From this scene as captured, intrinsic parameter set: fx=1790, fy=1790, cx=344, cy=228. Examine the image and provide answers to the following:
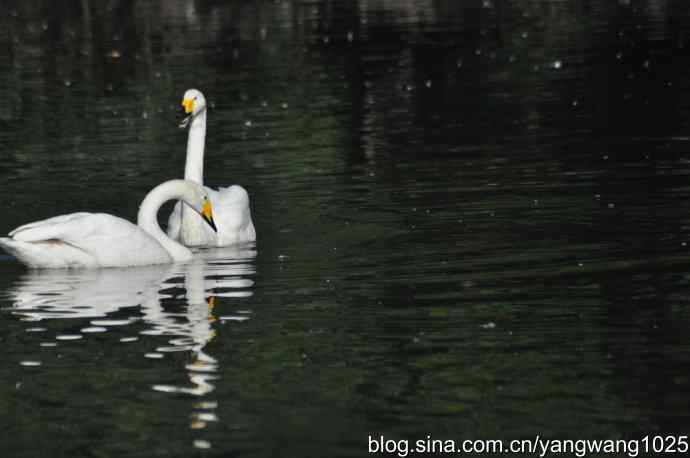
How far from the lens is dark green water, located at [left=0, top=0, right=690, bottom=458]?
31.2ft

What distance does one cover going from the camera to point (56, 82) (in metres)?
32.2

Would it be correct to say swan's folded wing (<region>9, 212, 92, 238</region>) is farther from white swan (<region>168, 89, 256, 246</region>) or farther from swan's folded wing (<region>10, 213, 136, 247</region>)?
white swan (<region>168, 89, 256, 246</region>)

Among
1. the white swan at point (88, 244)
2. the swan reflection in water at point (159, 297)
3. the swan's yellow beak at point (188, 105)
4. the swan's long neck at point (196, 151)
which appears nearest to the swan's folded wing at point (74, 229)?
the white swan at point (88, 244)

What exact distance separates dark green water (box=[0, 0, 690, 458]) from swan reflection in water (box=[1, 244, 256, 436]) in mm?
39

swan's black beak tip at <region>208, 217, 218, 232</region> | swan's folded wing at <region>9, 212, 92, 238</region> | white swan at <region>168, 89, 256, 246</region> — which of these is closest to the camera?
swan's folded wing at <region>9, 212, 92, 238</region>

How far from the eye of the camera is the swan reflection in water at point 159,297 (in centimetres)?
1138

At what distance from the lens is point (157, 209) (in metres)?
15.4

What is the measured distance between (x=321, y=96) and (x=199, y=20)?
66.1 feet

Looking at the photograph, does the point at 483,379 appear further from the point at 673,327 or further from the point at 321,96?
the point at 321,96

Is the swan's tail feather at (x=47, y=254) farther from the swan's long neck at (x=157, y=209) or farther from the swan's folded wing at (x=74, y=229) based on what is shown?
the swan's long neck at (x=157, y=209)

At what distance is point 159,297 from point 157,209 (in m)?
2.24

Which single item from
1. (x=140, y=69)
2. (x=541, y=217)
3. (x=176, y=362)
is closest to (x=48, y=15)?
(x=140, y=69)

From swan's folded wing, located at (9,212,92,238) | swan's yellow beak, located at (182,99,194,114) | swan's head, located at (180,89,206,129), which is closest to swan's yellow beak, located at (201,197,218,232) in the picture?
swan's folded wing, located at (9,212,92,238)

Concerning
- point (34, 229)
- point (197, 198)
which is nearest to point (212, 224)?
point (197, 198)
